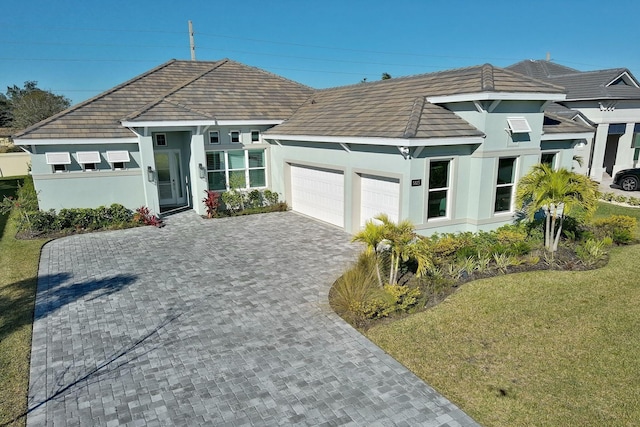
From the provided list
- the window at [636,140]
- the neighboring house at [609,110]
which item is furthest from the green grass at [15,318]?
the window at [636,140]

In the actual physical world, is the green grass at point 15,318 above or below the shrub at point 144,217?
below

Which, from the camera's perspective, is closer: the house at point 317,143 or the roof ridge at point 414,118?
the roof ridge at point 414,118

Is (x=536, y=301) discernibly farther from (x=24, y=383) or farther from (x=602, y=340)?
(x=24, y=383)

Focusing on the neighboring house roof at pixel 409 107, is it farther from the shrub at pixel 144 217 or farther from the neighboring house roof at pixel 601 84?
the neighboring house roof at pixel 601 84

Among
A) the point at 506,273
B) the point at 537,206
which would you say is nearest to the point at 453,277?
the point at 506,273

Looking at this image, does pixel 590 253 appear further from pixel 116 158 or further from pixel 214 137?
pixel 116 158

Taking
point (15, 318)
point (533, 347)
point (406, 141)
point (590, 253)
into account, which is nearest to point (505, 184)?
point (590, 253)

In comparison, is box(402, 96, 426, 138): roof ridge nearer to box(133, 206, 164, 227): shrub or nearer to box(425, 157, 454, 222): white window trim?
box(425, 157, 454, 222): white window trim

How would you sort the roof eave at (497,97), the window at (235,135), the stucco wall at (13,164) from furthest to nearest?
the stucco wall at (13,164)
the window at (235,135)
the roof eave at (497,97)
